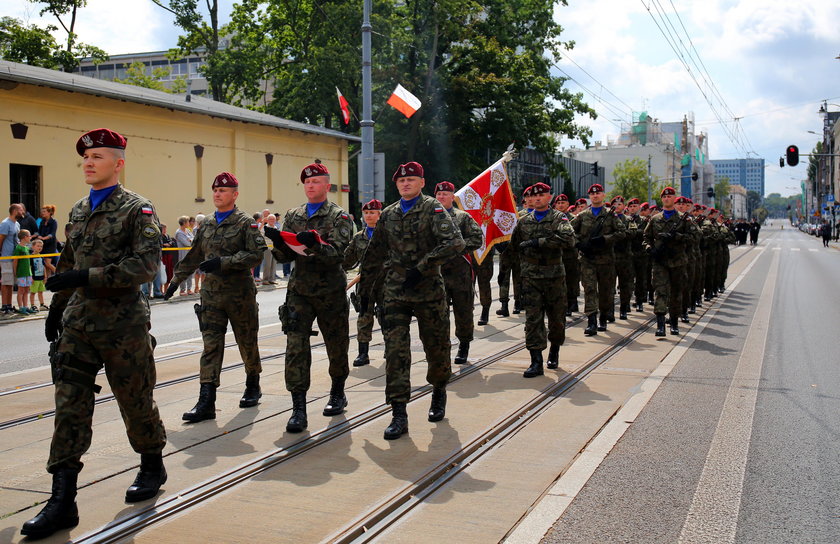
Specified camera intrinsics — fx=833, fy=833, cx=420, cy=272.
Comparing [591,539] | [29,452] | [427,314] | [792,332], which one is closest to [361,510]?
[591,539]

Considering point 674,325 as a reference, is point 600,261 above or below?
above

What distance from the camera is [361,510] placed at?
4414 millimetres

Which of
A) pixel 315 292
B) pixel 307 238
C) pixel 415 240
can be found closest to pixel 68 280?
pixel 307 238

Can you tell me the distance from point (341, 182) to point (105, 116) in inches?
485

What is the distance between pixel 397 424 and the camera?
6020 mm

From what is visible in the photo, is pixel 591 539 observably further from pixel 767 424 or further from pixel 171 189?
pixel 171 189

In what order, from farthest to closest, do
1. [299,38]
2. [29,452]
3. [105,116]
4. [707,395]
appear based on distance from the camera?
[299,38] → [105,116] → [707,395] → [29,452]

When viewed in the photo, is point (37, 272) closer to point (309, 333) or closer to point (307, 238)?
point (309, 333)

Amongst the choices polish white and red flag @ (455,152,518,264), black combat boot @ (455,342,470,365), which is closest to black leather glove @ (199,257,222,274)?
black combat boot @ (455,342,470,365)

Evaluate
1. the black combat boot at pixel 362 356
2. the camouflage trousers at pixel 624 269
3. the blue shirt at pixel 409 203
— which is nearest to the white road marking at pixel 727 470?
the blue shirt at pixel 409 203

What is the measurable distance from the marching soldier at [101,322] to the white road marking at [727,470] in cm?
292

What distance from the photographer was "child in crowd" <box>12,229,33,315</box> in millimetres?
14391

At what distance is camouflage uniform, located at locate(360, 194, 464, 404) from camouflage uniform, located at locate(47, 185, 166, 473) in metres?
2.04

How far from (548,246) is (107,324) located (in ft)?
17.2
